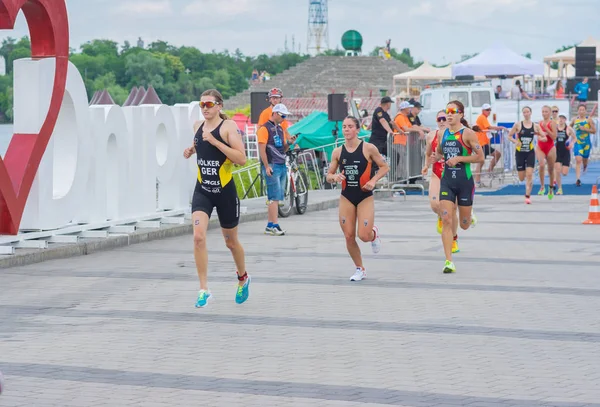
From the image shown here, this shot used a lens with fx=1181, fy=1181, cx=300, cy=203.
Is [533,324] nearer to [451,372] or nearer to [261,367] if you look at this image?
[451,372]

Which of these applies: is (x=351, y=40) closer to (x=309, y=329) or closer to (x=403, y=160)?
(x=403, y=160)

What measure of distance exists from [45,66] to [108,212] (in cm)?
271

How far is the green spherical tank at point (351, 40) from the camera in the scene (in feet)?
364

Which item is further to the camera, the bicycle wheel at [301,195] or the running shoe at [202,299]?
the bicycle wheel at [301,195]

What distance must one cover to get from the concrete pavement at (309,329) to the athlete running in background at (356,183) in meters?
0.48

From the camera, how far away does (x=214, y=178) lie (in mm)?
10422

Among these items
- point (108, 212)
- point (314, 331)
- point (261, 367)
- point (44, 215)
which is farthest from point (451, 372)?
point (108, 212)

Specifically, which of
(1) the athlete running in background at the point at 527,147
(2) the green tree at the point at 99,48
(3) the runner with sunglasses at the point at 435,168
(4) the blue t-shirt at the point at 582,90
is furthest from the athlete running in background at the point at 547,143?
(2) the green tree at the point at 99,48

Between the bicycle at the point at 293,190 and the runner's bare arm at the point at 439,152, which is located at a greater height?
the runner's bare arm at the point at 439,152

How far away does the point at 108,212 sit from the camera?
1628cm

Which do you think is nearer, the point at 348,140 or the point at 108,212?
the point at 348,140

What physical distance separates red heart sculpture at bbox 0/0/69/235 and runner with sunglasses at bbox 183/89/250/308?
3880mm

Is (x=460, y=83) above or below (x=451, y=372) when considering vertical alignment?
above

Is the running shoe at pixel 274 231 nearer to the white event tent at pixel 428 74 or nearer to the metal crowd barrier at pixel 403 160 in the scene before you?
the metal crowd barrier at pixel 403 160
